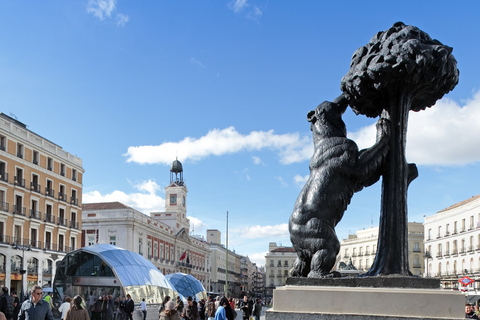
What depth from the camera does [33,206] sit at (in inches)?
1625

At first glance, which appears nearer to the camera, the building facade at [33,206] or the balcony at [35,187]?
the building facade at [33,206]

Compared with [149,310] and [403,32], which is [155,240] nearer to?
[149,310]

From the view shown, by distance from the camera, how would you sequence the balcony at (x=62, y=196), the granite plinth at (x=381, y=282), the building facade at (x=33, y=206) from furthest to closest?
the balcony at (x=62, y=196) → the building facade at (x=33, y=206) → the granite plinth at (x=381, y=282)

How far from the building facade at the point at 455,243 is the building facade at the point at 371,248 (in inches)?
225

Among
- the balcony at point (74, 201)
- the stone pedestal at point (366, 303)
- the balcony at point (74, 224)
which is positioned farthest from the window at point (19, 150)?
the stone pedestal at point (366, 303)

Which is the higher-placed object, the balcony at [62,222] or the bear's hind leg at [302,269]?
the balcony at [62,222]

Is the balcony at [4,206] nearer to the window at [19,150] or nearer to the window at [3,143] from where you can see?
the window at [3,143]

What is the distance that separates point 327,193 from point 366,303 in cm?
94

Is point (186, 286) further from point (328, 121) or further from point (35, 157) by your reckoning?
point (328, 121)

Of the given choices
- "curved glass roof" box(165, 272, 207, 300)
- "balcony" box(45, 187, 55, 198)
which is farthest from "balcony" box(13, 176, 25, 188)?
"curved glass roof" box(165, 272, 207, 300)

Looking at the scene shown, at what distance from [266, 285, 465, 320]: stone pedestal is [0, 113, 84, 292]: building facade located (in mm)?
32620

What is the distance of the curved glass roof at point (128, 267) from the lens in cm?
2688

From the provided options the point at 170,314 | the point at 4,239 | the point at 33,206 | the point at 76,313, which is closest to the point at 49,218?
the point at 33,206

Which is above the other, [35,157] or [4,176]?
[35,157]
